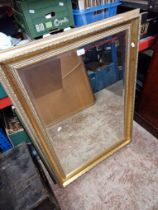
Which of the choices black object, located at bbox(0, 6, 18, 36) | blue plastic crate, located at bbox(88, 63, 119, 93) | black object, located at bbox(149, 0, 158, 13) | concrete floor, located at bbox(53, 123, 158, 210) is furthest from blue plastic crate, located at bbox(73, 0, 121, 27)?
concrete floor, located at bbox(53, 123, 158, 210)

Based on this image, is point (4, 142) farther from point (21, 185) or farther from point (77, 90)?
point (77, 90)

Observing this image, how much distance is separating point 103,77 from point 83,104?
0.39 metres

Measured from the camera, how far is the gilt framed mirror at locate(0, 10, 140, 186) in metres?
0.70

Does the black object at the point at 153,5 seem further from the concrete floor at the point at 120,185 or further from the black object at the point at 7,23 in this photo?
the concrete floor at the point at 120,185

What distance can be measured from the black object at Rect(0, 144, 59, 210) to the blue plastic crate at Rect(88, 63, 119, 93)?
105 cm

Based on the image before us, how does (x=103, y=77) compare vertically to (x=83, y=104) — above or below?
above

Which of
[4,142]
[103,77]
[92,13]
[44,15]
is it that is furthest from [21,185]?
[103,77]

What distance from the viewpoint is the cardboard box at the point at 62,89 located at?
50.5 inches

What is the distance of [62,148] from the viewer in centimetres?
151

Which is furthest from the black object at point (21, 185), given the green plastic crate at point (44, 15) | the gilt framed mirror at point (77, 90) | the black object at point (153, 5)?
the black object at point (153, 5)

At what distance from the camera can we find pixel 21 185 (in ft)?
3.15

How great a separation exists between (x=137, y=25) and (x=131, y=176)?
3.56 ft

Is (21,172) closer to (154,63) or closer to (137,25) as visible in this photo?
(137,25)

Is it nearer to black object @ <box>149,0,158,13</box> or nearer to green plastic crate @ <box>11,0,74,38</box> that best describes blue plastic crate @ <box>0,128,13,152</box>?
green plastic crate @ <box>11,0,74,38</box>
